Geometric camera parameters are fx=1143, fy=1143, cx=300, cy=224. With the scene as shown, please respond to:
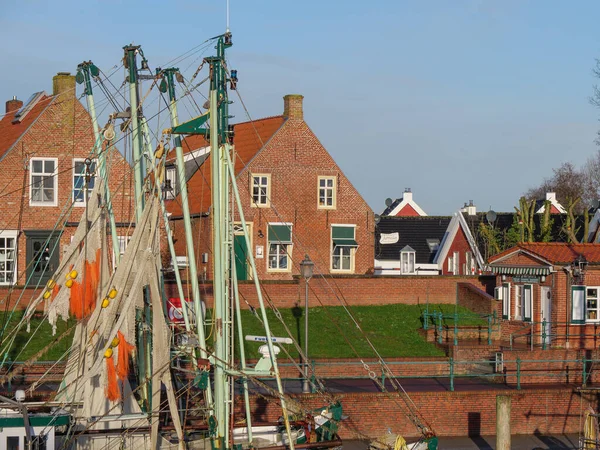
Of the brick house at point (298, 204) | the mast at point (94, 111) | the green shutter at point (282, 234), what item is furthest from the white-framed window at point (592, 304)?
the mast at point (94, 111)

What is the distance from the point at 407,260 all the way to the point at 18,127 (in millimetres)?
23628

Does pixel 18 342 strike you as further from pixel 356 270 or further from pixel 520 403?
pixel 356 270

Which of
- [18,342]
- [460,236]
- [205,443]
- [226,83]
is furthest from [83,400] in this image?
[460,236]

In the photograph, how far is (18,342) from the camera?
34.8 metres

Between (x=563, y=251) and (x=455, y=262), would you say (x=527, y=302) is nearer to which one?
(x=563, y=251)

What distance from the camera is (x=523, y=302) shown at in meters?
41.2

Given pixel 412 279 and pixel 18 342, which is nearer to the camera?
pixel 18 342

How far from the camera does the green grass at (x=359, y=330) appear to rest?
1447 inches

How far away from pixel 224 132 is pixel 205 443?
22.3 feet

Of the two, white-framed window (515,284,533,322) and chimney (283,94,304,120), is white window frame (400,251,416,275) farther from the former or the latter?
white-framed window (515,284,533,322)

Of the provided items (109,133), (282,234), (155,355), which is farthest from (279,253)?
(155,355)

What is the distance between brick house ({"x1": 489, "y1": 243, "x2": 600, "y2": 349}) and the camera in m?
38.7

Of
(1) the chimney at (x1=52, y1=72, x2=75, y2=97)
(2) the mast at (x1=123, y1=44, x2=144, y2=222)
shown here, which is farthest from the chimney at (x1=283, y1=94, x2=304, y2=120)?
(2) the mast at (x1=123, y1=44, x2=144, y2=222)

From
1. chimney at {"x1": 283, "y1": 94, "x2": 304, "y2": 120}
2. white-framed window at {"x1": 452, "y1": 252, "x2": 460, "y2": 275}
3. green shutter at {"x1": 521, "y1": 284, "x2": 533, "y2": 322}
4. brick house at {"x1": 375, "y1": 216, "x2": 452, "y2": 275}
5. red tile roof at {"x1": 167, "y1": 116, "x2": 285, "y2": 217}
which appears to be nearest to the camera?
green shutter at {"x1": 521, "y1": 284, "x2": 533, "y2": 322}
